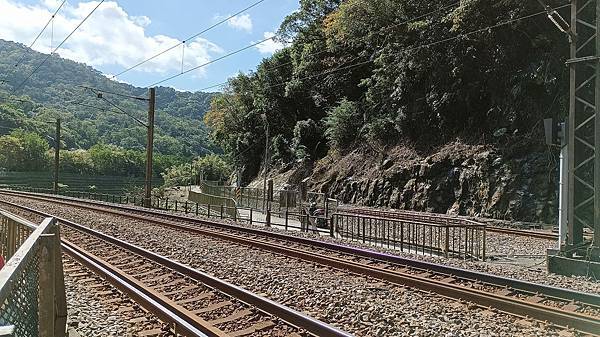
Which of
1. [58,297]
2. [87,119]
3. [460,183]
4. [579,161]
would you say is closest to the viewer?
[58,297]

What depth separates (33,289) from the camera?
3984mm

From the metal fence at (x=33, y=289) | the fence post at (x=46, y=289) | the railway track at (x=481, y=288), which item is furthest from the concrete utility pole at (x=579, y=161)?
the fence post at (x=46, y=289)

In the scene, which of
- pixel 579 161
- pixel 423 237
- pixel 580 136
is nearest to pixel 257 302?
pixel 423 237

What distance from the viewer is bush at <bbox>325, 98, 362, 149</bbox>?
139 feet

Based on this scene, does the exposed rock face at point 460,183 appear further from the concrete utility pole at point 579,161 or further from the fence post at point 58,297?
the fence post at point 58,297

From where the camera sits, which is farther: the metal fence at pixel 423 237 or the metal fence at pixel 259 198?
the metal fence at pixel 259 198

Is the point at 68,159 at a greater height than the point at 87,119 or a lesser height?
lesser

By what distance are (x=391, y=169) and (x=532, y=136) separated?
962 cm

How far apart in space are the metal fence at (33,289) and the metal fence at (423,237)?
9967 mm

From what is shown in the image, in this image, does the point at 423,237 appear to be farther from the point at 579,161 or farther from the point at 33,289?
the point at 33,289

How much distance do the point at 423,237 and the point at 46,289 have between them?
11647mm

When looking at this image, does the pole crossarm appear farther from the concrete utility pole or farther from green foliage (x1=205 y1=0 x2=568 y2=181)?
green foliage (x1=205 y1=0 x2=568 y2=181)

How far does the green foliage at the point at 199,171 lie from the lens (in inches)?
3753

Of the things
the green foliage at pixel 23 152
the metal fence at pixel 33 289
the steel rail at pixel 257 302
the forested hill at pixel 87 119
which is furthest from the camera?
the forested hill at pixel 87 119
